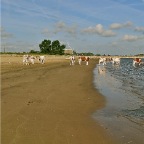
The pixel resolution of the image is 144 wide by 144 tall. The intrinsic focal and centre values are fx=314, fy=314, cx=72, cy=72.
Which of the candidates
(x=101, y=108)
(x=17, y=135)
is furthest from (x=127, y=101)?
(x=17, y=135)

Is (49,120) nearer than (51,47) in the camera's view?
Yes

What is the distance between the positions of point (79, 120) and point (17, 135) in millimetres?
2558

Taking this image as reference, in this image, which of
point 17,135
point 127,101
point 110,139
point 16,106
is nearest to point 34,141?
point 17,135

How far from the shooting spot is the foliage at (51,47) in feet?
412

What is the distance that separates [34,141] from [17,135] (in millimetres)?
568

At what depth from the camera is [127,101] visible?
13.7 m

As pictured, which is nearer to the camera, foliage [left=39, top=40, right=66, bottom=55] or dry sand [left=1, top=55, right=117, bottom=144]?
dry sand [left=1, top=55, right=117, bottom=144]

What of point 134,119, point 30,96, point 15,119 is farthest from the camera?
point 30,96

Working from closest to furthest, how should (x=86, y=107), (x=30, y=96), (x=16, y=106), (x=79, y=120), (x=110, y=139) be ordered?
1. (x=110, y=139)
2. (x=79, y=120)
3. (x=16, y=106)
4. (x=86, y=107)
5. (x=30, y=96)

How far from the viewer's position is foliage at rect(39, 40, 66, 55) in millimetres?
125625

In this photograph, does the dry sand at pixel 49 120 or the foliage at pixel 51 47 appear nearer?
the dry sand at pixel 49 120

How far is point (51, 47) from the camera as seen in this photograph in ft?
418

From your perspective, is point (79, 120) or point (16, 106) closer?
point (79, 120)

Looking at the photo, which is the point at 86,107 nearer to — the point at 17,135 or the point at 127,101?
the point at 127,101
